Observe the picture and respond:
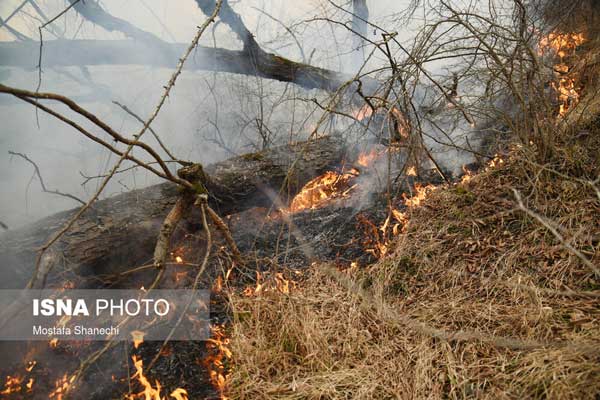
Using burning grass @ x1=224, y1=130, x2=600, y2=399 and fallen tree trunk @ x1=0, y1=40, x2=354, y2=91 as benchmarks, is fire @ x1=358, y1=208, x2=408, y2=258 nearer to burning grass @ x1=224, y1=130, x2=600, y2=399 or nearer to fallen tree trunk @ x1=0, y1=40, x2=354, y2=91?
burning grass @ x1=224, y1=130, x2=600, y2=399

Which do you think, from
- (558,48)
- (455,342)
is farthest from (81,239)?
(558,48)

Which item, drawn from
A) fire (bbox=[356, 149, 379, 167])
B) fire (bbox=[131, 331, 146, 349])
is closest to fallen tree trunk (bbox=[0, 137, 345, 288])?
fire (bbox=[356, 149, 379, 167])

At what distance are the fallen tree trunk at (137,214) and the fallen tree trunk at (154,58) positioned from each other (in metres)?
1.36

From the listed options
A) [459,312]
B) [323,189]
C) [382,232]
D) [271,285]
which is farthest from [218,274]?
[459,312]

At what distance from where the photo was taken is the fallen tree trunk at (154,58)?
486cm

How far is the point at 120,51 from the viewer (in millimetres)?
5102

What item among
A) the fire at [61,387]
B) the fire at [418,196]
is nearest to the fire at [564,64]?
the fire at [418,196]

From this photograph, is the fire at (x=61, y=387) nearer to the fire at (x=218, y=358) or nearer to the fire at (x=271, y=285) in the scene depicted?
the fire at (x=218, y=358)

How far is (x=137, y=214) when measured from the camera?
3.46m

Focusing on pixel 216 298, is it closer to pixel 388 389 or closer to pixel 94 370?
pixel 94 370

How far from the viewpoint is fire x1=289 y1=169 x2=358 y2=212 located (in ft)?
14.3

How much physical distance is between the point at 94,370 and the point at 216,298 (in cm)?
91

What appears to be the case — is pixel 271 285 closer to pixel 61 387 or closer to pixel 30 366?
pixel 61 387

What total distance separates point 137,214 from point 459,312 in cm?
267
